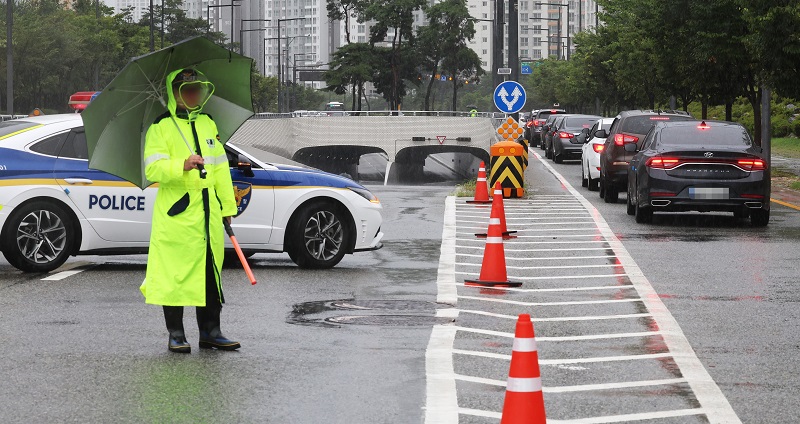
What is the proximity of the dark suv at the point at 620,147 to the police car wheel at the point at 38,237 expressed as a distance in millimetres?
12951

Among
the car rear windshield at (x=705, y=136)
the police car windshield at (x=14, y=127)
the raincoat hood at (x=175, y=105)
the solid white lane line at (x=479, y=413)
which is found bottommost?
the solid white lane line at (x=479, y=413)

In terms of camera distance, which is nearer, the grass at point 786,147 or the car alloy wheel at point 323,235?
the car alloy wheel at point 323,235

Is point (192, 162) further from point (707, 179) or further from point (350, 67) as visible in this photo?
point (350, 67)

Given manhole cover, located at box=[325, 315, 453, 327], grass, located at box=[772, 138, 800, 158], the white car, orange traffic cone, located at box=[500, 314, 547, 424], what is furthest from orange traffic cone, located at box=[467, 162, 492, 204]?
grass, located at box=[772, 138, 800, 158]

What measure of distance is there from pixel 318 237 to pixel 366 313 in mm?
3334

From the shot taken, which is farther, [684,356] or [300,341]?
[300,341]

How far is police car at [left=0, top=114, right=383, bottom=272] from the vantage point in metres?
13.5

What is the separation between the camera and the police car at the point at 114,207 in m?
13.5

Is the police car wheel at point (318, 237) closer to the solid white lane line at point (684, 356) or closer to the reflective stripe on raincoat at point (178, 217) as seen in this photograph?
the solid white lane line at point (684, 356)

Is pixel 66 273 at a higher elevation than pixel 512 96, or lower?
lower

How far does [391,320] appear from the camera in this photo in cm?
1041

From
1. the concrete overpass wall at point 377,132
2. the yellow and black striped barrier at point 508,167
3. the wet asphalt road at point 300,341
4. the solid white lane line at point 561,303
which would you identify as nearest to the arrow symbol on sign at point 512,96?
the yellow and black striped barrier at point 508,167

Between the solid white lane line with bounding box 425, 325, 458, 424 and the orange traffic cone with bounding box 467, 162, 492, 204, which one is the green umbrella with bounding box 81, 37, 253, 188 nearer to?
the solid white lane line with bounding box 425, 325, 458, 424

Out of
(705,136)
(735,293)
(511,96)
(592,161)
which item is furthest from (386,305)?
(511,96)
